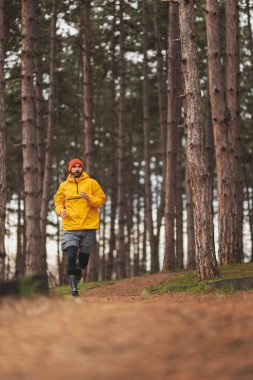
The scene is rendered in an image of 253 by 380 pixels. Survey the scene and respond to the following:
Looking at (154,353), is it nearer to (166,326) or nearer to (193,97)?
(166,326)

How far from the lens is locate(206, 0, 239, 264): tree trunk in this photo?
12938 mm

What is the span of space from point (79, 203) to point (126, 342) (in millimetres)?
5791

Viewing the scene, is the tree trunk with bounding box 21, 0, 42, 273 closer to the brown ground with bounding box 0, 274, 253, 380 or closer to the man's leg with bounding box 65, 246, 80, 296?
the man's leg with bounding box 65, 246, 80, 296

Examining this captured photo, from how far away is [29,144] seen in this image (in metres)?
13.5

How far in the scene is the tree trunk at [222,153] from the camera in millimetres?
12938

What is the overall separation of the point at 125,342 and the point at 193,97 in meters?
6.59

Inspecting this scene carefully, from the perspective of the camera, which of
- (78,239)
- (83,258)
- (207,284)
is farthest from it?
(83,258)

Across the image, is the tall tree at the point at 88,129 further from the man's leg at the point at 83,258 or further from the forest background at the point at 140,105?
the man's leg at the point at 83,258

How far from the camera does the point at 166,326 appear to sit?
477 cm

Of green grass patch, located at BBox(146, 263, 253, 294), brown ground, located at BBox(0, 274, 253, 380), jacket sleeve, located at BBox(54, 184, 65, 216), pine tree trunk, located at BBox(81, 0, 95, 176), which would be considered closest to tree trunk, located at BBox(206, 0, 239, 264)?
green grass patch, located at BBox(146, 263, 253, 294)

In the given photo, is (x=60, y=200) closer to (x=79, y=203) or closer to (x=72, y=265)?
(x=79, y=203)

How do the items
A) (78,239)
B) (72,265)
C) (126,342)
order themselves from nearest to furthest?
1. (126,342)
2. (72,265)
3. (78,239)

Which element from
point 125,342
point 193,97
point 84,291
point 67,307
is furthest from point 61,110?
point 125,342

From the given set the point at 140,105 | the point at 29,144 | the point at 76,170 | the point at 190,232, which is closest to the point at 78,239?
the point at 76,170
